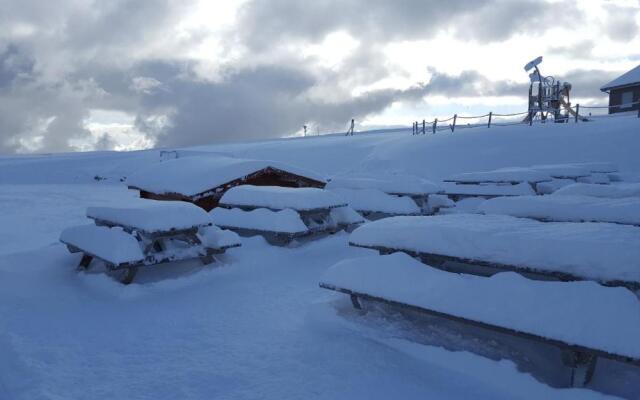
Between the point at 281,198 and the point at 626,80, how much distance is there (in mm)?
36538

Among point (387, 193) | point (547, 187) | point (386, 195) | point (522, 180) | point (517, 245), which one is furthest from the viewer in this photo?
point (547, 187)

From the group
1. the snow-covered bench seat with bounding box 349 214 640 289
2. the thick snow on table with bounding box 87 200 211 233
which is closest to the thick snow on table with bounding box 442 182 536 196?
the snow-covered bench seat with bounding box 349 214 640 289

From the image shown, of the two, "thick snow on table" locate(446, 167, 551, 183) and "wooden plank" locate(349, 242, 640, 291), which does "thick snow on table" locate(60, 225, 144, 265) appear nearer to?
"wooden plank" locate(349, 242, 640, 291)

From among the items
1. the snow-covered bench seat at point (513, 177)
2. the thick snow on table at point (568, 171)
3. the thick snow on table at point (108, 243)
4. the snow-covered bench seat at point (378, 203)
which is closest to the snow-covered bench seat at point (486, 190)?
the snow-covered bench seat at point (513, 177)

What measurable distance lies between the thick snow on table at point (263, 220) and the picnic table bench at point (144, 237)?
114 cm

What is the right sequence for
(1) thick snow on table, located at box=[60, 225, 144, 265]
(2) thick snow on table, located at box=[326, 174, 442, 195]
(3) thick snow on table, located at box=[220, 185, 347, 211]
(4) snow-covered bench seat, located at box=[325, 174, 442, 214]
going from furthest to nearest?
1. (2) thick snow on table, located at box=[326, 174, 442, 195]
2. (4) snow-covered bench seat, located at box=[325, 174, 442, 214]
3. (3) thick snow on table, located at box=[220, 185, 347, 211]
4. (1) thick snow on table, located at box=[60, 225, 144, 265]

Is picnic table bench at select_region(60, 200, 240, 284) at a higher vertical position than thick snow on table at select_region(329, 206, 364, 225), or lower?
higher

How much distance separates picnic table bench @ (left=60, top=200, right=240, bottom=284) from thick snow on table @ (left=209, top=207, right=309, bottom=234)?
3.75 feet

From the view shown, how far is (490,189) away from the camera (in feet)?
44.1

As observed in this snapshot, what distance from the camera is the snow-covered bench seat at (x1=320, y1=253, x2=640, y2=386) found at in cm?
335

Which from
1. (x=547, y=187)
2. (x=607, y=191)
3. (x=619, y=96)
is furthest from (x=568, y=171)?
(x=619, y=96)

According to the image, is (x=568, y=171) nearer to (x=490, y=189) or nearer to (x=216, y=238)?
(x=490, y=189)

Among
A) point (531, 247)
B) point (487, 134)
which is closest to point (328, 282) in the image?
point (531, 247)

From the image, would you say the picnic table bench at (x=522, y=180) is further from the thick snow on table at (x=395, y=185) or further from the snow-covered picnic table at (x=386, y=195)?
the thick snow on table at (x=395, y=185)
